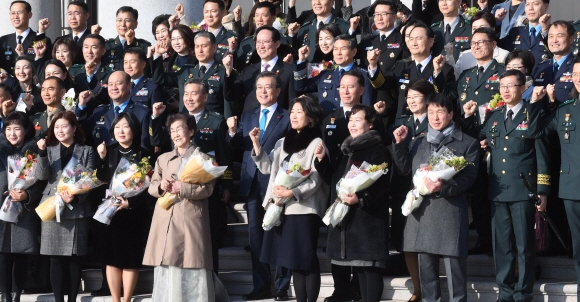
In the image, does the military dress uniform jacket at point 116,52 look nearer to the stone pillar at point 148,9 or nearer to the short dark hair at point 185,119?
the stone pillar at point 148,9

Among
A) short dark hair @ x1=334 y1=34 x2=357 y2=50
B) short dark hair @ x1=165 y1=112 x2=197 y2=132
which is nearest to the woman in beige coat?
short dark hair @ x1=165 y1=112 x2=197 y2=132

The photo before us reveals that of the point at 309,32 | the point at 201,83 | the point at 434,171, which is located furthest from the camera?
the point at 309,32

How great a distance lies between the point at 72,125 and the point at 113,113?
2.35 feet

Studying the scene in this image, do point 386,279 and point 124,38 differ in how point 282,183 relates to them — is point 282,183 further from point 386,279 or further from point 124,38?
point 124,38

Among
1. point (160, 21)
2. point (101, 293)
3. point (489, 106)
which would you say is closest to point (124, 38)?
point (160, 21)

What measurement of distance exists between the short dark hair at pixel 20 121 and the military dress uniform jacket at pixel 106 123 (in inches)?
22.7

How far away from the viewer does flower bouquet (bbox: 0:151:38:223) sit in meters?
10.4

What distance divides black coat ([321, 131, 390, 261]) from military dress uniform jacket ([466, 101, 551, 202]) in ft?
3.19

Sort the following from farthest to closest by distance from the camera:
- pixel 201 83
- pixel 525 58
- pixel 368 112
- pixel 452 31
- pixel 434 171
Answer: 1. pixel 452 31
2. pixel 201 83
3. pixel 525 58
4. pixel 368 112
5. pixel 434 171

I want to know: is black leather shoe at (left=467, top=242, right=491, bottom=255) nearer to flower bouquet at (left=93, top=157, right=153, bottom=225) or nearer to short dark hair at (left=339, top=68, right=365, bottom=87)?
short dark hair at (left=339, top=68, right=365, bottom=87)

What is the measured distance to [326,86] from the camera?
433 inches

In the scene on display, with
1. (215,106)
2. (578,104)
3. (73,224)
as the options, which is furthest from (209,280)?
(578,104)

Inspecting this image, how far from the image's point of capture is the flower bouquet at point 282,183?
378 inches

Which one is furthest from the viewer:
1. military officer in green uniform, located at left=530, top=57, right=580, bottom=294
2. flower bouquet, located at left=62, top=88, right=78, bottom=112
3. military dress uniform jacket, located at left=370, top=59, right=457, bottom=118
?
flower bouquet, located at left=62, top=88, right=78, bottom=112
